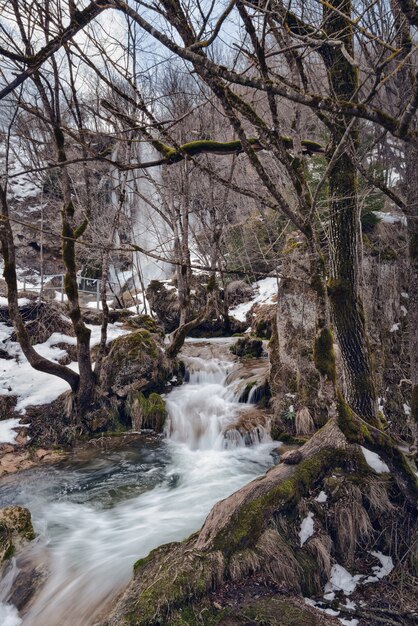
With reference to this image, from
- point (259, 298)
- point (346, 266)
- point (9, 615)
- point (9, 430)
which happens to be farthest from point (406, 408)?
point (259, 298)

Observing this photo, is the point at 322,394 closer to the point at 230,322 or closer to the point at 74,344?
the point at 74,344

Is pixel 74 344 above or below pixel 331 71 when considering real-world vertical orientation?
below

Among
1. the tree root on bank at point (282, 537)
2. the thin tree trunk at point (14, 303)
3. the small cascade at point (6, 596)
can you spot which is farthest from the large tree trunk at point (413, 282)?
the thin tree trunk at point (14, 303)

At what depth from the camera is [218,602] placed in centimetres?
290

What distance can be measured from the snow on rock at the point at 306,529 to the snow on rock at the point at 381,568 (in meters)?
0.56

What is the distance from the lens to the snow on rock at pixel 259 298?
1640cm

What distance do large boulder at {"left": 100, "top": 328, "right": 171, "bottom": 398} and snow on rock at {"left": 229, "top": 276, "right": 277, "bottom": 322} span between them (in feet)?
21.4

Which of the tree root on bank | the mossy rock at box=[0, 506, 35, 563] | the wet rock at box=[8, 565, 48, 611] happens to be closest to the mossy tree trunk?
the tree root on bank

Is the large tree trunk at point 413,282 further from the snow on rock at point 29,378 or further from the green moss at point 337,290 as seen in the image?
the snow on rock at point 29,378


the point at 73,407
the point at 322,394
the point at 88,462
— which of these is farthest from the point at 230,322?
the point at 322,394

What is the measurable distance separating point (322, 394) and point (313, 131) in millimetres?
10608

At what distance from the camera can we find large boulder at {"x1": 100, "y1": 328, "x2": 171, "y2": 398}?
28.7ft

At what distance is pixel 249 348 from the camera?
1161 centimetres

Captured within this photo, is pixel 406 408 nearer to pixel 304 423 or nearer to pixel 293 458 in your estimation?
pixel 304 423
